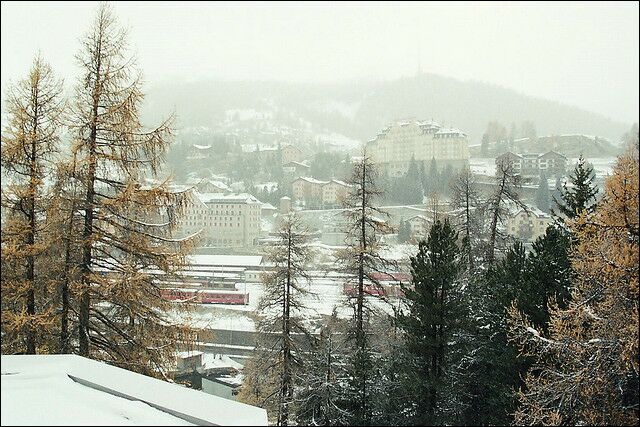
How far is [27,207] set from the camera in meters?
3.13

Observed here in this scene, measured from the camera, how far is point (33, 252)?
3.10 metres

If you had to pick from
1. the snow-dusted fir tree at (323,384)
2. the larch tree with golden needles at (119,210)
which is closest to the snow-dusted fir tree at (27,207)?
the larch tree with golden needles at (119,210)

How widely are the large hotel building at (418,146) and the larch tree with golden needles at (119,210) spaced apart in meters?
7.15

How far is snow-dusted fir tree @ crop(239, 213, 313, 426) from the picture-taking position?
597 cm

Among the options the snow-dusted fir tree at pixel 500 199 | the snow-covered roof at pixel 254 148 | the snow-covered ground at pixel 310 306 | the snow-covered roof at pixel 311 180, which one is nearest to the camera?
the snow-covered ground at pixel 310 306

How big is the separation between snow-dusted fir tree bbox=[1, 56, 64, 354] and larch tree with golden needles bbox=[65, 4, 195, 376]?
206mm

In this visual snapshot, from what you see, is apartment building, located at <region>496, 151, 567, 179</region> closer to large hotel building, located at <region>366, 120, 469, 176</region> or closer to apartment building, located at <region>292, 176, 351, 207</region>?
large hotel building, located at <region>366, 120, 469, 176</region>

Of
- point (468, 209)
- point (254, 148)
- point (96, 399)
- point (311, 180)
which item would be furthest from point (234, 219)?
point (96, 399)

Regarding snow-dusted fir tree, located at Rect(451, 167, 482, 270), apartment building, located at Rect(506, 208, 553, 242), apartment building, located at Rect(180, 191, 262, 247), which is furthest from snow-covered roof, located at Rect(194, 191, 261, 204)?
apartment building, located at Rect(506, 208, 553, 242)

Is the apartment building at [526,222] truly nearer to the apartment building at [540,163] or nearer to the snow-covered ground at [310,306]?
the apartment building at [540,163]

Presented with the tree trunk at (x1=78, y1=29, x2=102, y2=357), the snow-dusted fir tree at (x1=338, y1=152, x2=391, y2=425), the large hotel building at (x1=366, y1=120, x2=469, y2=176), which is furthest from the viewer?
the large hotel building at (x1=366, y1=120, x2=469, y2=176)

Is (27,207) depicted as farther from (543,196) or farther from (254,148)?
(254,148)

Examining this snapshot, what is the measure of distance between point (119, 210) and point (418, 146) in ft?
30.0

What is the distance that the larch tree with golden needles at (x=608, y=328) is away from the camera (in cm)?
269
